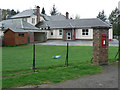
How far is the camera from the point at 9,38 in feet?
84.7

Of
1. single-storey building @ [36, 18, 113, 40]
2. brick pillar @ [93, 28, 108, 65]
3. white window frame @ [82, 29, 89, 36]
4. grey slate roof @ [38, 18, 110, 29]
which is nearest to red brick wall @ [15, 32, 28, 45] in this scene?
single-storey building @ [36, 18, 113, 40]

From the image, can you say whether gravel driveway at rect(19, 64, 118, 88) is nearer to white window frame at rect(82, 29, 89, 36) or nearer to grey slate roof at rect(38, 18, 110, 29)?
grey slate roof at rect(38, 18, 110, 29)

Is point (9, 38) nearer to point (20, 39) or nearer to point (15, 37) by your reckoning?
point (15, 37)

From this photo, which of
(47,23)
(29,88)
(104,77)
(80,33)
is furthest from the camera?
(47,23)

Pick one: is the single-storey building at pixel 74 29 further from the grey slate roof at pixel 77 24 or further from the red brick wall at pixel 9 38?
the red brick wall at pixel 9 38

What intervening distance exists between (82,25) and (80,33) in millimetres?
2119

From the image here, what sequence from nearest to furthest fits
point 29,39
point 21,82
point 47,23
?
point 21,82
point 29,39
point 47,23

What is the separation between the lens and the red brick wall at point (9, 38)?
83.8ft

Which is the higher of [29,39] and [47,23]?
[47,23]

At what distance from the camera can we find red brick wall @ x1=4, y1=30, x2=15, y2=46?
25.5 m

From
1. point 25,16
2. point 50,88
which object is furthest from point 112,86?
point 25,16

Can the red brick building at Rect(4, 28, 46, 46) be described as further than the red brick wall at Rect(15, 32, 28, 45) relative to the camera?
No

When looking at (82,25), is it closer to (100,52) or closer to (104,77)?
(100,52)

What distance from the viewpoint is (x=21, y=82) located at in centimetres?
514
